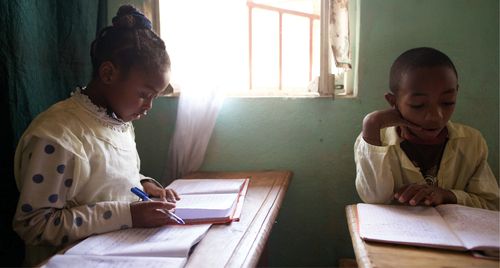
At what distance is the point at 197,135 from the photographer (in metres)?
1.81

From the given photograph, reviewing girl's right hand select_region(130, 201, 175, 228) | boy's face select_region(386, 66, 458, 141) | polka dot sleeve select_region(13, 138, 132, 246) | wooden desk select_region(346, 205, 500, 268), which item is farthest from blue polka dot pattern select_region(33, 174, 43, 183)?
boy's face select_region(386, 66, 458, 141)

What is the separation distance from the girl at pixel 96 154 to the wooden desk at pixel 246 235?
0.55 ft

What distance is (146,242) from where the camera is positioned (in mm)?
937

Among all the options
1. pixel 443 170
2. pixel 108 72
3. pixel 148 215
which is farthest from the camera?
pixel 443 170

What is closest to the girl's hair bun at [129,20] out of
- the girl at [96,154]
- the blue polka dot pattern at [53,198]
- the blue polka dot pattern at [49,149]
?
the girl at [96,154]

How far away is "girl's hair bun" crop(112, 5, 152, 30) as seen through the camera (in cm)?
118

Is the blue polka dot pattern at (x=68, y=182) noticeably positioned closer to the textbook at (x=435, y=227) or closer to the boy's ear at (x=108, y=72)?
the boy's ear at (x=108, y=72)

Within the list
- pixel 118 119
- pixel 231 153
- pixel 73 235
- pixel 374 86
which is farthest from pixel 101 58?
pixel 374 86

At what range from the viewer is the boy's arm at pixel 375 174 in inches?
48.3

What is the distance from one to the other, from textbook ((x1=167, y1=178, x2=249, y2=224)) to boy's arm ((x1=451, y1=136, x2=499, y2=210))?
27.7 inches

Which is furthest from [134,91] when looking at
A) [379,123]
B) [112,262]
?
[379,123]

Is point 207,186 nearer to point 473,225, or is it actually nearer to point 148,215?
point 148,215

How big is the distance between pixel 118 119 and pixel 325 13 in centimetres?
104

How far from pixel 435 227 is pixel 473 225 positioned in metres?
0.09
